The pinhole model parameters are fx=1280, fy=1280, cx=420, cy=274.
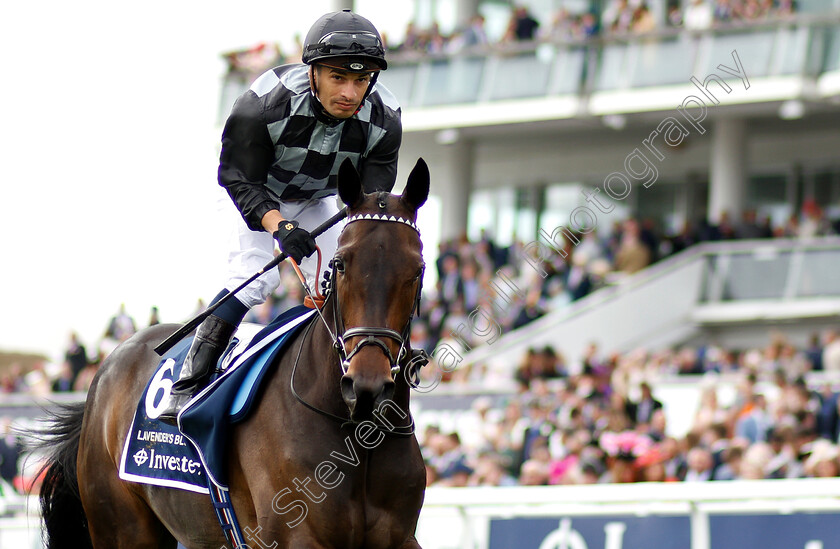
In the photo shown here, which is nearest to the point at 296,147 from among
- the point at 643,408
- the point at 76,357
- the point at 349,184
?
the point at 349,184

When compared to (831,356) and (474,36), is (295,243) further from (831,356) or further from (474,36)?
(474,36)

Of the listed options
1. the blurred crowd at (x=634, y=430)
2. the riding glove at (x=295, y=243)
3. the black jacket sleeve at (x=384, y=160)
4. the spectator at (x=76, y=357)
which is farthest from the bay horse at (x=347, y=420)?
the spectator at (x=76, y=357)

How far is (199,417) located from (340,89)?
45.4 inches

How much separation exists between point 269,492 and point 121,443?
1.28m

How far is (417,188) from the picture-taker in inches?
150

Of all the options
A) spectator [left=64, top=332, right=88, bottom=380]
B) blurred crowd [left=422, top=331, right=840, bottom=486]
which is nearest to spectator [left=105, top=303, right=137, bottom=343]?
spectator [left=64, top=332, right=88, bottom=380]

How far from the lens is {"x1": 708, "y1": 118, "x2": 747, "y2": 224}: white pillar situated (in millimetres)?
17250

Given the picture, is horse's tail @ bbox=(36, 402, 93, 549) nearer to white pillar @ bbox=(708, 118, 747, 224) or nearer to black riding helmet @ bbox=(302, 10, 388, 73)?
black riding helmet @ bbox=(302, 10, 388, 73)

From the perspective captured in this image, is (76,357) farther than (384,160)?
Yes

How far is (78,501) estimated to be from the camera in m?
5.59

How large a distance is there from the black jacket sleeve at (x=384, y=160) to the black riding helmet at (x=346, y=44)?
1.07 ft

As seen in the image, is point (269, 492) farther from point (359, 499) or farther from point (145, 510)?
point (145, 510)

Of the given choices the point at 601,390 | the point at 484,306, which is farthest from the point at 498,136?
the point at 601,390

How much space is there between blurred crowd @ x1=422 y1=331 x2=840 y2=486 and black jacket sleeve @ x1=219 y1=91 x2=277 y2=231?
378 centimetres
